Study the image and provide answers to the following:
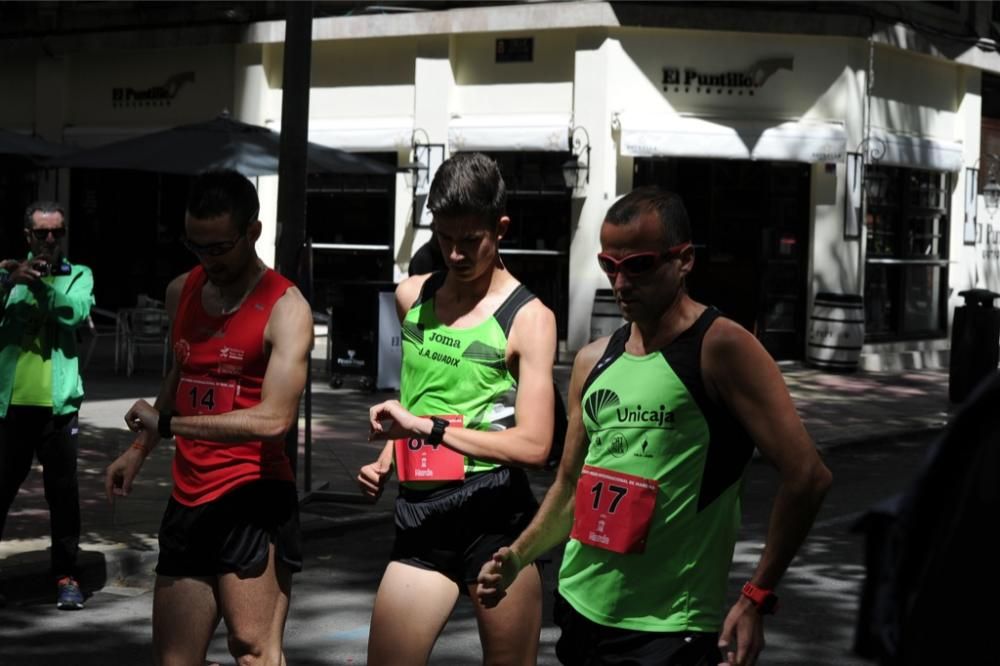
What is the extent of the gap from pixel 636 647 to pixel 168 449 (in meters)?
10.0

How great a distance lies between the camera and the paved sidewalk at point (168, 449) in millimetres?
8625

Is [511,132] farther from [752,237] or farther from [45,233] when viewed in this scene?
[45,233]

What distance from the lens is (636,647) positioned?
3.69 metres

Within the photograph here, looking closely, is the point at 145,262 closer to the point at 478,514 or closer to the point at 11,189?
the point at 11,189

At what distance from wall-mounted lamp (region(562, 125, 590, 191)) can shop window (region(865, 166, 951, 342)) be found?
4.06 m

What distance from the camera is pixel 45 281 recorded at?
792 centimetres

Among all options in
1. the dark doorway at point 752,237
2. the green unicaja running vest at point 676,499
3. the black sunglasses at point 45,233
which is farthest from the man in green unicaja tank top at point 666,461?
the dark doorway at point 752,237

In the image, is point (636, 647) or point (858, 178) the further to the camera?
point (858, 178)

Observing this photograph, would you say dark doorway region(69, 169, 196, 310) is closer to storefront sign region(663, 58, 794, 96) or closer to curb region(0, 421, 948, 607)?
storefront sign region(663, 58, 794, 96)

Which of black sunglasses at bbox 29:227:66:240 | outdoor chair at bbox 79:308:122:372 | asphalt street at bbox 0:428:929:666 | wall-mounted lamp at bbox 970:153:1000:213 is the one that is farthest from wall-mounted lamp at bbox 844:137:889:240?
black sunglasses at bbox 29:227:66:240

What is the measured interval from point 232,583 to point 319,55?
807 inches

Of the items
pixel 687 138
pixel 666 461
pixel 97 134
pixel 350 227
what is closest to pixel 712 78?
pixel 687 138

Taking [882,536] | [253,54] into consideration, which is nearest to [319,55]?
[253,54]

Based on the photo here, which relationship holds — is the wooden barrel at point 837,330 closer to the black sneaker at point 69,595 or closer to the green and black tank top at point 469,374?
the black sneaker at point 69,595
